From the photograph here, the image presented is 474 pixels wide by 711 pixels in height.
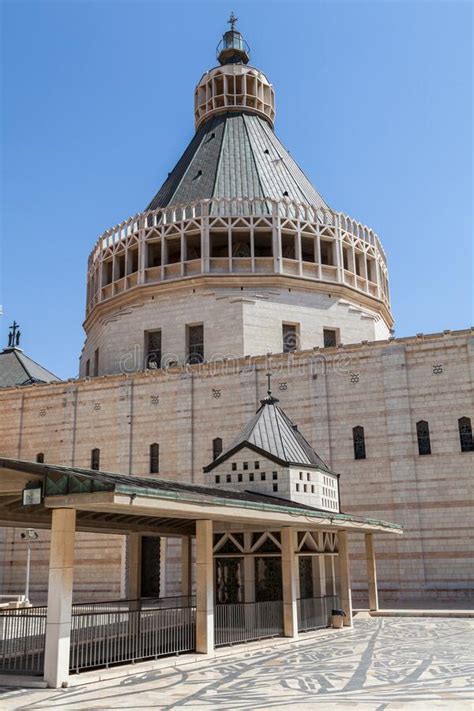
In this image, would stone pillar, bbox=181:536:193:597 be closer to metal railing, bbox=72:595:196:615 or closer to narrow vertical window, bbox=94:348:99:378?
metal railing, bbox=72:595:196:615

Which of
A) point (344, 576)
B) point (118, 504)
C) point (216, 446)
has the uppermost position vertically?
point (216, 446)

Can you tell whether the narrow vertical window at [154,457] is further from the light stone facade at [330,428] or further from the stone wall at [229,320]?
the stone wall at [229,320]

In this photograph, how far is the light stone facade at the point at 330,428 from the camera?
28.1m

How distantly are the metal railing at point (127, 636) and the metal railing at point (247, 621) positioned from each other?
0.70 metres

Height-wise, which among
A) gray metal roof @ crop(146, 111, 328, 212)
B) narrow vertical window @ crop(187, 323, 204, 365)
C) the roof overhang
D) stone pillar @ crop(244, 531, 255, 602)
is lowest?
A: stone pillar @ crop(244, 531, 255, 602)

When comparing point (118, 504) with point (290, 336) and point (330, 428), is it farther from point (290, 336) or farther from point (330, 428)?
point (290, 336)

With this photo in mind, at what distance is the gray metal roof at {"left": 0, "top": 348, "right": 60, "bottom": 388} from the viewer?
45.7 metres

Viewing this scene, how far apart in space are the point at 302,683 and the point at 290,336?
2678 cm

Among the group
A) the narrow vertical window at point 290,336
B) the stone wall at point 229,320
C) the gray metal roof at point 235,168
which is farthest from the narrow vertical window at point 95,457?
the gray metal roof at point 235,168

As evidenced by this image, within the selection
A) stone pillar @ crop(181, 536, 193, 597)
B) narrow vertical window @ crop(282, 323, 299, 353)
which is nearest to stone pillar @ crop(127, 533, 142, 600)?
stone pillar @ crop(181, 536, 193, 597)

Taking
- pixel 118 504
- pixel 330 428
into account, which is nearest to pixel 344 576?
pixel 330 428

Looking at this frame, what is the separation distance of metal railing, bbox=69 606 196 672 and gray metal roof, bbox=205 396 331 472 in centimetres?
574

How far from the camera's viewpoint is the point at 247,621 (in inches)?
665

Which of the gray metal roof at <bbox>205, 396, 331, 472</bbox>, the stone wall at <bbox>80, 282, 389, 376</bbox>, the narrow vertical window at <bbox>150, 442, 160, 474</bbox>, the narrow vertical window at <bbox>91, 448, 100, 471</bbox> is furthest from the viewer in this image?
the stone wall at <bbox>80, 282, 389, 376</bbox>
